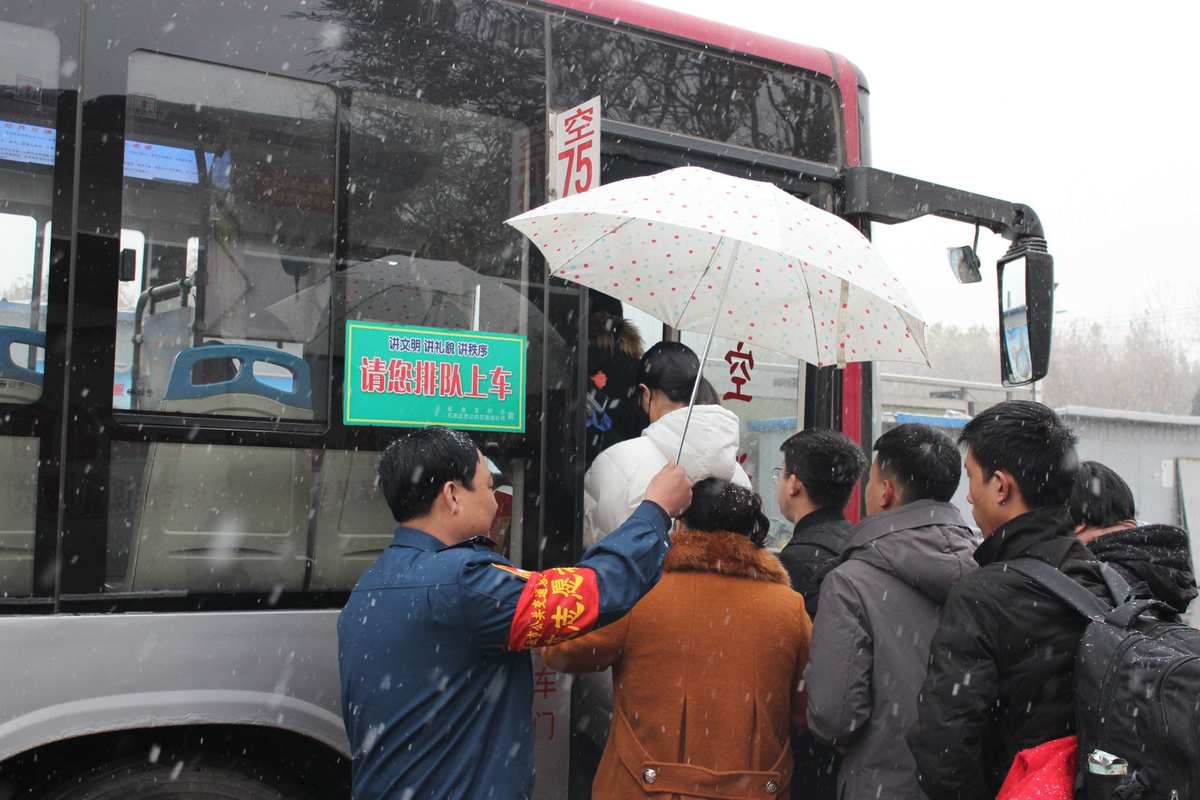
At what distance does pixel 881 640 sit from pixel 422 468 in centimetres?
124

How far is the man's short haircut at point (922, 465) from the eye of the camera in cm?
293

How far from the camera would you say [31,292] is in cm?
275

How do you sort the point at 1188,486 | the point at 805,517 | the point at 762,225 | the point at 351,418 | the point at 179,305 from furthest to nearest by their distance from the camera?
the point at 1188,486
the point at 805,517
the point at 351,418
the point at 179,305
the point at 762,225

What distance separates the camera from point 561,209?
282cm

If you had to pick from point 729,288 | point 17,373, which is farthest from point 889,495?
point 17,373

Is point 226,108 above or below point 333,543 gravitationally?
above

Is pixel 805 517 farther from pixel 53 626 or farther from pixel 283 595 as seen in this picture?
pixel 53 626

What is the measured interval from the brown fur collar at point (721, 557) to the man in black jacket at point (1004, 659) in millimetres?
563

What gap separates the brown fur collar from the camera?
2.90 m

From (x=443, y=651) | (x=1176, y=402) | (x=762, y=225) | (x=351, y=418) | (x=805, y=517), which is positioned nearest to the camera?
(x=443, y=651)

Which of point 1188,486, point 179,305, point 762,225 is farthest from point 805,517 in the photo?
point 1188,486

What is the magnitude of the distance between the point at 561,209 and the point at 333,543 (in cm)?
119

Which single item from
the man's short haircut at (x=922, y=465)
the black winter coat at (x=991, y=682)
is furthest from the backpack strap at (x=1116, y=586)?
the man's short haircut at (x=922, y=465)

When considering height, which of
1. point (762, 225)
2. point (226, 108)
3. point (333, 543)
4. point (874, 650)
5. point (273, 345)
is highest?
point (226, 108)
